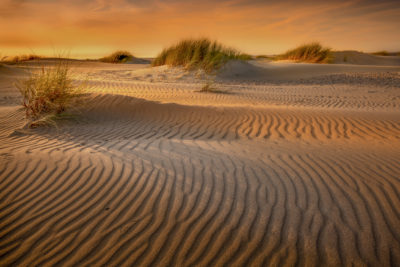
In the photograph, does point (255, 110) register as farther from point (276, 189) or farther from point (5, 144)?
point (5, 144)

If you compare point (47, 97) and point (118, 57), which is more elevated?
point (118, 57)

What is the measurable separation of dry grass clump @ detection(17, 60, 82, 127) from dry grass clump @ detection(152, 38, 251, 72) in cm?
968

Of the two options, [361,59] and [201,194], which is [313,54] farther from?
[201,194]

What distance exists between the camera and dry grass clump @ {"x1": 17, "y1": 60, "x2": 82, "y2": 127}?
17.8 ft

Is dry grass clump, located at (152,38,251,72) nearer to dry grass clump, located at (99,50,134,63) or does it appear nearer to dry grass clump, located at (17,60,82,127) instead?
dry grass clump, located at (17,60,82,127)

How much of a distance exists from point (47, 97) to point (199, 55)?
37.0ft

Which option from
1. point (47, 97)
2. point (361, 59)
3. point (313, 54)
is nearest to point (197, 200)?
point (47, 97)

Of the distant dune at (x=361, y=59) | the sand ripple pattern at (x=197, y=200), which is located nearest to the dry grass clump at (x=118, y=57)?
the distant dune at (x=361, y=59)

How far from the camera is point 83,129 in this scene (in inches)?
209

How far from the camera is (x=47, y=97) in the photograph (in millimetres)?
5598

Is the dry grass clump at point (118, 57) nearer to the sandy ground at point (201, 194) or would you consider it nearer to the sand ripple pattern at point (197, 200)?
the sandy ground at point (201, 194)

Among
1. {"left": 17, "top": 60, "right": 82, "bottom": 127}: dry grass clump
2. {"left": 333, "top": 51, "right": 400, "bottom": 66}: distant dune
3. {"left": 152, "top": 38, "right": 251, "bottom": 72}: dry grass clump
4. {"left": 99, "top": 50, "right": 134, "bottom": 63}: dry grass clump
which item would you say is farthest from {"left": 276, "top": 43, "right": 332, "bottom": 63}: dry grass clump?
{"left": 17, "top": 60, "right": 82, "bottom": 127}: dry grass clump

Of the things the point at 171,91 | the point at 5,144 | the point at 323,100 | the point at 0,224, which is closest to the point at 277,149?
the point at 0,224

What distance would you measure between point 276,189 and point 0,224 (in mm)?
2702
